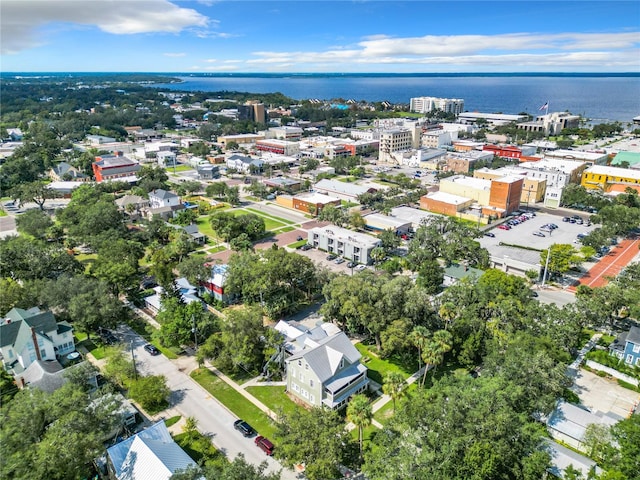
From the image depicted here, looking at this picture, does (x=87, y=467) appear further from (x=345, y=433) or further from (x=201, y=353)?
(x=345, y=433)

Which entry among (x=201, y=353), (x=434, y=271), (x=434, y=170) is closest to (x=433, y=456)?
(x=201, y=353)

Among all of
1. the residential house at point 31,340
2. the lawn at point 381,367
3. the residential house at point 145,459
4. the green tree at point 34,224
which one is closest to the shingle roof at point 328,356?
the lawn at point 381,367

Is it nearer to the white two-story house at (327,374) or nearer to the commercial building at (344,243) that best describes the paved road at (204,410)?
the white two-story house at (327,374)

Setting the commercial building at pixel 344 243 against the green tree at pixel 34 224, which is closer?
the commercial building at pixel 344 243

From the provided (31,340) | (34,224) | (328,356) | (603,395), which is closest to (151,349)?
(31,340)

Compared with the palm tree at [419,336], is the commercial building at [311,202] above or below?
below

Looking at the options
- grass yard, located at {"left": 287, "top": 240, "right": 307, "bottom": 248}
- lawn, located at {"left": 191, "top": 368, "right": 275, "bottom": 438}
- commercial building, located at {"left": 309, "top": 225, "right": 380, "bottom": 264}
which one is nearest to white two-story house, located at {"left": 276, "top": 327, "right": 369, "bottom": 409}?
lawn, located at {"left": 191, "top": 368, "right": 275, "bottom": 438}
